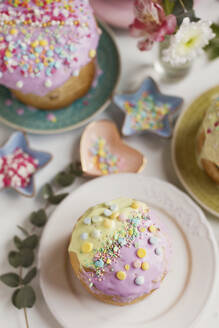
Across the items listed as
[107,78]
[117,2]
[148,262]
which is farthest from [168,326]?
[117,2]

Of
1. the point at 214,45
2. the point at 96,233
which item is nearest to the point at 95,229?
the point at 96,233

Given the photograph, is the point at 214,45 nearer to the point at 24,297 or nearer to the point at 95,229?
the point at 95,229

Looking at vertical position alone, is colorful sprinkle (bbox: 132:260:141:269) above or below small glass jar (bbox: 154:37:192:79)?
below

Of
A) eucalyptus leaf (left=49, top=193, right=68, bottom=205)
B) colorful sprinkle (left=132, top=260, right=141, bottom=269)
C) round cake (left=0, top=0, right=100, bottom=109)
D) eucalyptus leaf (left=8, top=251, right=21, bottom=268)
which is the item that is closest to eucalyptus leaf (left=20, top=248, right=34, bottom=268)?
eucalyptus leaf (left=8, top=251, right=21, bottom=268)

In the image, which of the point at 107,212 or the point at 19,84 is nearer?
the point at 107,212

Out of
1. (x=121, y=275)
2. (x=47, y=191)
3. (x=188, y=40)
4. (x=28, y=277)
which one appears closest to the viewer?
(x=121, y=275)

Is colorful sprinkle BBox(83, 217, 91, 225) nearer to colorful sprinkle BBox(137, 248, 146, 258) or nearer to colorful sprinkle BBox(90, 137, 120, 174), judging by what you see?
colorful sprinkle BBox(137, 248, 146, 258)
